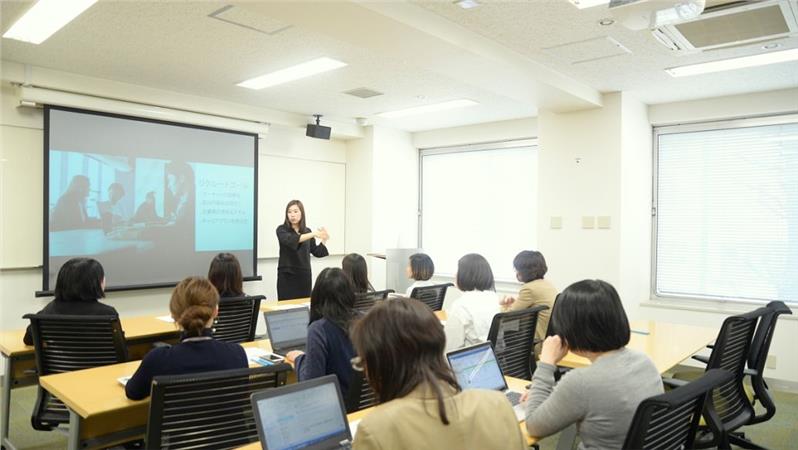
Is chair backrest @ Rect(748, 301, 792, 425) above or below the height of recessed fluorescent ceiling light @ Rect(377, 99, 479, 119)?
below

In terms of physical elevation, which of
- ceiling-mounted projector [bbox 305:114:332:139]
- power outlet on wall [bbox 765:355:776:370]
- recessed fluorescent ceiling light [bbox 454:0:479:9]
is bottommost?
power outlet on wall [bbox 765:355:776:370]

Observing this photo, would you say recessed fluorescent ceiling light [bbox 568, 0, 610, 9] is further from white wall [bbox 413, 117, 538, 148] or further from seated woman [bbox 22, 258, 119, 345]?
white wall [bbox 413, 117, 538, 148]

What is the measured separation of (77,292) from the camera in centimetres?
313

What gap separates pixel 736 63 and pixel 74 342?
5.04 meters

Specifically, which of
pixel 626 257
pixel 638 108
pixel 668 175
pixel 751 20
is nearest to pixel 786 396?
pixel 626 257

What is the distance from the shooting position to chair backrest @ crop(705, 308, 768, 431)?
2850 millimetres

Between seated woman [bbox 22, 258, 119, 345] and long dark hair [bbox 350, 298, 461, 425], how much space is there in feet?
7.62

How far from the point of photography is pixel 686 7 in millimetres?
2525

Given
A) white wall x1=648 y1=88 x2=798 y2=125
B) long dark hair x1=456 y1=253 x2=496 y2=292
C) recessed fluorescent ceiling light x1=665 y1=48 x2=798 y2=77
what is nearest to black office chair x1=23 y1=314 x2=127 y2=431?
long dark hair x1=456 y1=253 x2=496 y2=292

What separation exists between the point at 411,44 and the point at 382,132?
12.6ft

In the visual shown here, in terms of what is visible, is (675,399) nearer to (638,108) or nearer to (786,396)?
(786,396)

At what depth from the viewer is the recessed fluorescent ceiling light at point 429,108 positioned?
5.97m

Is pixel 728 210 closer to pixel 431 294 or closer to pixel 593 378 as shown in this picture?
pixel 431 294

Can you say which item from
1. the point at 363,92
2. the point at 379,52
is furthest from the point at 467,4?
the point at 363,92
